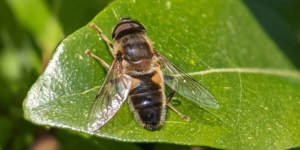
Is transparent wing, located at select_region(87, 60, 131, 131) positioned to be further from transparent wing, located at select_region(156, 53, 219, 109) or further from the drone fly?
transparent wing, located at select_region(156, 53, 219, 109)

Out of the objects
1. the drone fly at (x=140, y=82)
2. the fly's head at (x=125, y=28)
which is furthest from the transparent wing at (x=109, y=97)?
the fly's head at (x=125, y=28)

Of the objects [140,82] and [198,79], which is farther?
[198,79]

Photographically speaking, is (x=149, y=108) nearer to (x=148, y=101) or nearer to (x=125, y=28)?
(x=148, y=101)

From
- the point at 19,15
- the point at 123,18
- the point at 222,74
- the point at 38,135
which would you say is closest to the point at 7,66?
the point at 19,15

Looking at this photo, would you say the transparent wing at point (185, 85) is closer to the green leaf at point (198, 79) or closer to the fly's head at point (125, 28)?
the green leaf at point (198, 79)

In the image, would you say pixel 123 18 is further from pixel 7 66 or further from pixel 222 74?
pixel 7 66

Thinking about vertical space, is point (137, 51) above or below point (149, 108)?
above

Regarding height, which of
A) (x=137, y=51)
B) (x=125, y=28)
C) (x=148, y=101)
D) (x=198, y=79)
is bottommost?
(x=198, y=79)

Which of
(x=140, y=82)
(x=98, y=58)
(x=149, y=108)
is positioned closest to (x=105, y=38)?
(x=98, y=58)
